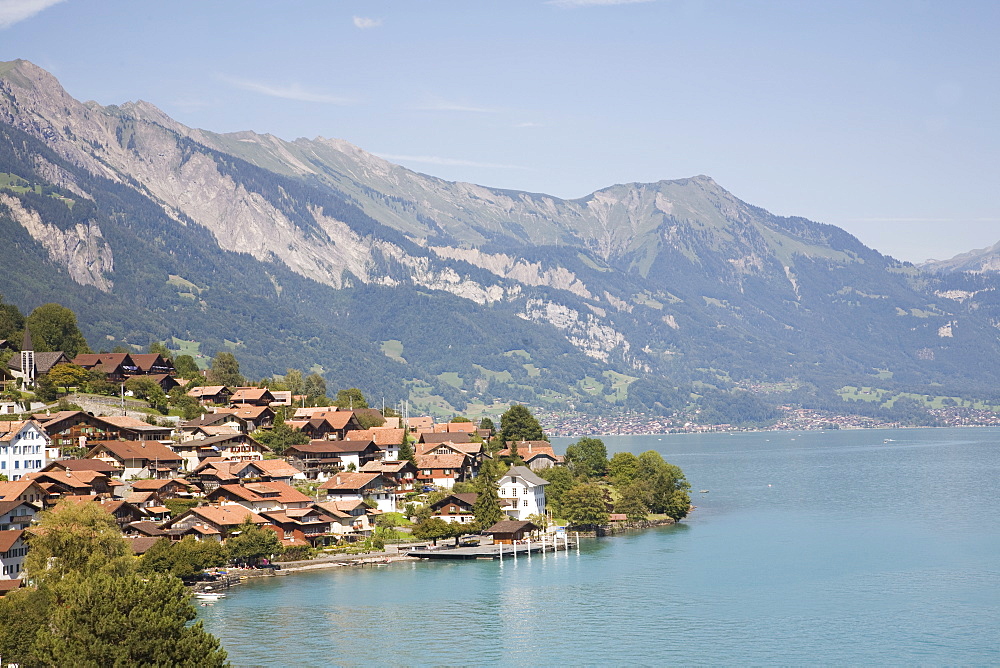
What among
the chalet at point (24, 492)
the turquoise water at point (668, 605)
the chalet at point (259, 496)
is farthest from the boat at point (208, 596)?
the chalet at point (259, 496)

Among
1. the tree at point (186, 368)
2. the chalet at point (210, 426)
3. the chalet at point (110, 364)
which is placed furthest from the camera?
the tree at point (186, 368)

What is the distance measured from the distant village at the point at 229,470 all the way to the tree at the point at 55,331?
5.91m

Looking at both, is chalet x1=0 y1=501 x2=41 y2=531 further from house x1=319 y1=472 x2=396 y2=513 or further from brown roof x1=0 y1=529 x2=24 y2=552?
house x1=319 y1=472 x2=396 y2=513

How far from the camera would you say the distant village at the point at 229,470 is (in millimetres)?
78938

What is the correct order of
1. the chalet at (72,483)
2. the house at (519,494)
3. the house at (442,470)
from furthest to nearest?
the house at (442,470), the house at (519,494), the chalet at (72,483)

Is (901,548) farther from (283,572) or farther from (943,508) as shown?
(283,572)

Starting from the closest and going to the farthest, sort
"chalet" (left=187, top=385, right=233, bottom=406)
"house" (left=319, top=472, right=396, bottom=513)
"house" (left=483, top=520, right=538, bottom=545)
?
"house" (left=483, top=520, right=538, bottom=545)
"house" (left=319, top=472, right=396, bottom=513)
"chalet" (left=187, top=385, right=233, bottom=406)

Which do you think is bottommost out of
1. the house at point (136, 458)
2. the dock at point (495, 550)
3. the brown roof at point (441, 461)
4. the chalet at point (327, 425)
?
the dock at point (495, 550)

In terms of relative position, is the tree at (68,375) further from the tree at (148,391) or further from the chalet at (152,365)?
the chalet at (152,365)

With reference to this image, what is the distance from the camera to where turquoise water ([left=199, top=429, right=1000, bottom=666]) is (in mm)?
56781

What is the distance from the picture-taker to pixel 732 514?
116 meters

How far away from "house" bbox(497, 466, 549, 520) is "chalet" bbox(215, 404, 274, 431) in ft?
78.3

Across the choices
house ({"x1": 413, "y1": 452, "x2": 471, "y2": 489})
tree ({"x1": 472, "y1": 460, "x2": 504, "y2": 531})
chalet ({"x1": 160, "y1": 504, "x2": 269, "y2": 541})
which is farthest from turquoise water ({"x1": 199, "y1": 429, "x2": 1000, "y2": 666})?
house ({"x1": 413, "y1": 452, "x2": 471, "y2": 489})

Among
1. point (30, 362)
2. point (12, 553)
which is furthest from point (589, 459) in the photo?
point (12, 553)
